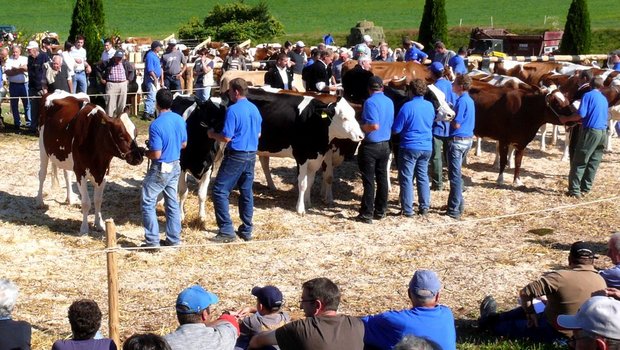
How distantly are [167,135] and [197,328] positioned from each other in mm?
5371

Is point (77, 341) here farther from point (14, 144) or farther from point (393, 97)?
point (14, 144)

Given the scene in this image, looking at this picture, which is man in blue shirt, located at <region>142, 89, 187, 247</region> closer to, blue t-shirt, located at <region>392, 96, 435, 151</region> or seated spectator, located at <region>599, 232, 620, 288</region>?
blue t-shirt, located at <region>392, 96, 435, 151</region>

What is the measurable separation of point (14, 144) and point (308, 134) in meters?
6.71

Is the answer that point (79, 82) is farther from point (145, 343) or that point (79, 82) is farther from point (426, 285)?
point (145, 343)

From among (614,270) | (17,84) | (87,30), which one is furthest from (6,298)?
(87,30)

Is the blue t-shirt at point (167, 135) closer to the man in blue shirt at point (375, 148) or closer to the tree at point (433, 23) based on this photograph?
the man in blue shirt at point (375, 148)

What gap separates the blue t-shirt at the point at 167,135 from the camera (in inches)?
444

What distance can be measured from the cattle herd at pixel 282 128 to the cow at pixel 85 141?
13 millimetres

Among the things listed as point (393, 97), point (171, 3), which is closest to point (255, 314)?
point (393, 97)

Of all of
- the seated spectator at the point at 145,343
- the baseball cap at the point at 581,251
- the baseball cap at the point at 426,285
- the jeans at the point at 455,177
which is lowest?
the jeans at the point at 455,177

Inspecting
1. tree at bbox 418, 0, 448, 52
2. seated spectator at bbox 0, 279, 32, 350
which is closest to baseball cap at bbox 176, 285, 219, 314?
seated spectator at bbox 0, 279, 32, 350

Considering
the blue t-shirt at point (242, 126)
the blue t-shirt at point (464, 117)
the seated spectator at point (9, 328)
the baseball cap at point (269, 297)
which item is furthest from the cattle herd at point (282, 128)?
the seated spectator at point (9, 328)

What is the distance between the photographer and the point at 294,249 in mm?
11586

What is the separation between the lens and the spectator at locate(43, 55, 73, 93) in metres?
18.0
